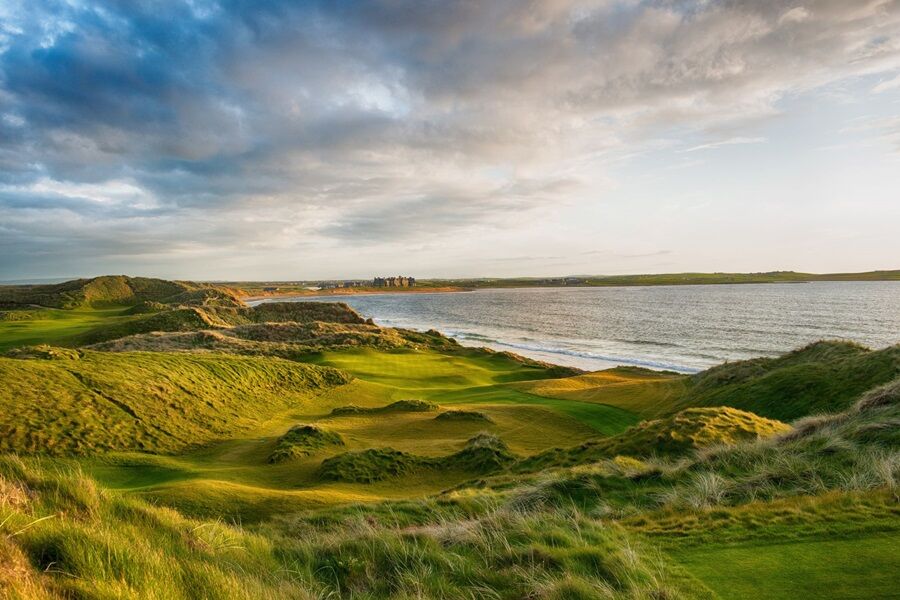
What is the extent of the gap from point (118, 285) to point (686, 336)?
99.5m

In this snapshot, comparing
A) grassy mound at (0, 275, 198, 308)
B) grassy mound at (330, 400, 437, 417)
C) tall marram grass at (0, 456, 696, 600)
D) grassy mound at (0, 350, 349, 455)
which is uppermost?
grassy mound at (0, 275, 198, 308)

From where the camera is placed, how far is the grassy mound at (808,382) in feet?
48.8

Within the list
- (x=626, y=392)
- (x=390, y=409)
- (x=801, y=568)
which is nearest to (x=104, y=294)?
(x=390, y=409)

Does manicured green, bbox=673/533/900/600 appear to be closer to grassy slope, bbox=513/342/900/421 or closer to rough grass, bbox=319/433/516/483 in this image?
rough grass, bbox=319/433/516/483

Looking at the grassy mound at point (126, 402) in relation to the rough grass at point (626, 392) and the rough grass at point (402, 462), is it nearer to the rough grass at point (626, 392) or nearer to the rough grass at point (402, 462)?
the rough grass at point (402, 462)

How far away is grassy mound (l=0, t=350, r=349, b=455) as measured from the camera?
14.0 m

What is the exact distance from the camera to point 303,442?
51.6 ft

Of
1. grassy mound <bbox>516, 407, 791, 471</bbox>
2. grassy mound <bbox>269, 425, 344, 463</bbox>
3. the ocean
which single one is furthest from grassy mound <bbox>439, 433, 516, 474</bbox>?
the ocean

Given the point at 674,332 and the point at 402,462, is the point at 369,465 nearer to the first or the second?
the point at 402,462

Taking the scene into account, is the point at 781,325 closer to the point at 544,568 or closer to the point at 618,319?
the point at 618,319

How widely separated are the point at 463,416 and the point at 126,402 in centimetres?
1270

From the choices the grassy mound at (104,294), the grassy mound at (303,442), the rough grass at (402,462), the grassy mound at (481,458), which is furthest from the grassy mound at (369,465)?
the grassy mound at (104,294)

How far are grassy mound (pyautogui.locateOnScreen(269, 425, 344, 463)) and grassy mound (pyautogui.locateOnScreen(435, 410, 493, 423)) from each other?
211 inches

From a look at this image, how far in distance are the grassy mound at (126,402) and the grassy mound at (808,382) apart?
63.6ft
